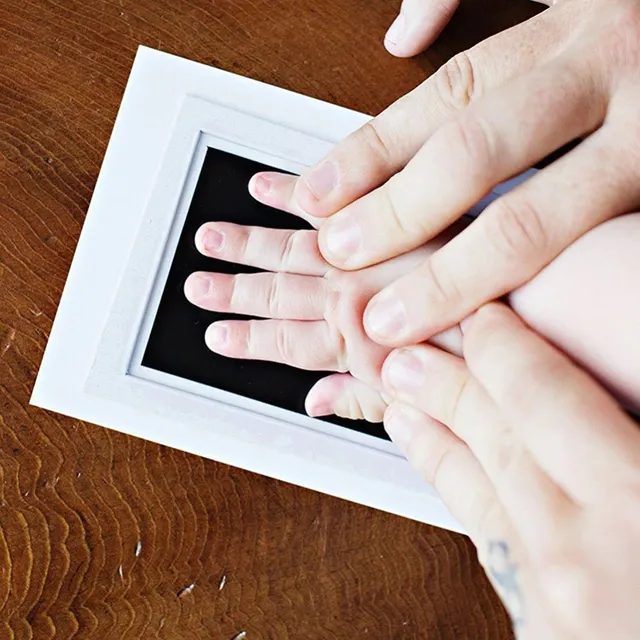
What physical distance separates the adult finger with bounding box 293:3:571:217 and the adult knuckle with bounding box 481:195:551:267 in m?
0.09

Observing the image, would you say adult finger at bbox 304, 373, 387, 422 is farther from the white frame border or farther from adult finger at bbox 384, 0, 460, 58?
adult finger at bbox 384, 0, 460, 58

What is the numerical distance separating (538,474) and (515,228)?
0.48ft

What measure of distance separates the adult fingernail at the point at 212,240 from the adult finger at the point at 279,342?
5 centimetres

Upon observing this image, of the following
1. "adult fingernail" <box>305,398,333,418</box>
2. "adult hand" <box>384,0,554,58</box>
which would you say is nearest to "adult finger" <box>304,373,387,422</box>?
"adult fingernail" <box>305,398,333,418</box>

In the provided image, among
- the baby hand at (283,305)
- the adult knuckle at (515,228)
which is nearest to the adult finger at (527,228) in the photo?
the adult knuckle at (515,228)

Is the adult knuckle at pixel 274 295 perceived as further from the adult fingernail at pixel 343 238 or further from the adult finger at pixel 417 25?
the adult finger at pixel 417 25

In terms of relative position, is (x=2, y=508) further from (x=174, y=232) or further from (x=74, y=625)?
(x=174, y=232)

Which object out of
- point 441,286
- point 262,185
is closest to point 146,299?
point 262,185

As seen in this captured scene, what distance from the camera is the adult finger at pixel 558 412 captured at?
313 millimetres

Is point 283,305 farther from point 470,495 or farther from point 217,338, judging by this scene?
point 470,495

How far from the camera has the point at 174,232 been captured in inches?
20.7

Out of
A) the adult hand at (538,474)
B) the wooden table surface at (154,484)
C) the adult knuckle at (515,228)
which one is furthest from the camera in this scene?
the wooden table surface at (154,484)

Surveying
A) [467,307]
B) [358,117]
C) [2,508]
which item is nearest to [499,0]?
[358,117]

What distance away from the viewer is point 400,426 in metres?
0.47
